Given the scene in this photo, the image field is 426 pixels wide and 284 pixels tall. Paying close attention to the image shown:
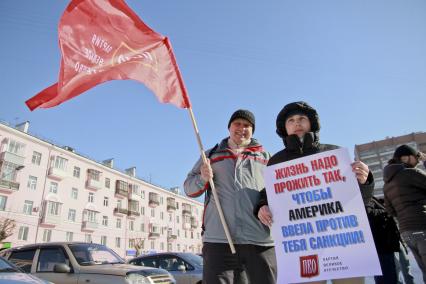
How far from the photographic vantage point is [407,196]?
3.62 m

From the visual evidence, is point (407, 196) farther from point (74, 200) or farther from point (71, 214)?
point (74, 200)

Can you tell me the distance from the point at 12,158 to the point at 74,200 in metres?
9.89

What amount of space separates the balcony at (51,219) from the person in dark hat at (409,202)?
126 ft

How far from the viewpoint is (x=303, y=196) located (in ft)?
7.18

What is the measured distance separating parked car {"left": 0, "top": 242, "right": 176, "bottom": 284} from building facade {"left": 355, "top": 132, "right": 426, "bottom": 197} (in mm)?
89681

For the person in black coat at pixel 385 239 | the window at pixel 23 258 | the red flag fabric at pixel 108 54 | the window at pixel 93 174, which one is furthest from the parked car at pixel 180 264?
the window at pixel 93 174

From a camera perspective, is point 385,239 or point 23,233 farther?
Answer: point 23,233

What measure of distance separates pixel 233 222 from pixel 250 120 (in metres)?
1.08

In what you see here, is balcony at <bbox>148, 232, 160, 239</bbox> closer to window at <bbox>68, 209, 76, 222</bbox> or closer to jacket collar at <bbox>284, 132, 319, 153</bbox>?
window at <bbox>68, 209, 76, 222</bbox>

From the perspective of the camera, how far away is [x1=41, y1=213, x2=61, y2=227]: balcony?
35.4 metres

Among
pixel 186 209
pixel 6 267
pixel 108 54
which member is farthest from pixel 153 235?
pixel 108 54

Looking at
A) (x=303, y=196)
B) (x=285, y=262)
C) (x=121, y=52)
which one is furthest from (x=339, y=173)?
(x=121, y=52)

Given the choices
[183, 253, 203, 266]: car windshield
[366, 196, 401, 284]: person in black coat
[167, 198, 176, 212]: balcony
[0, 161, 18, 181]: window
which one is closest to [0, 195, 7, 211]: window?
[0, 161, 18, 181]: window

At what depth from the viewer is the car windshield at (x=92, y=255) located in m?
6.77
